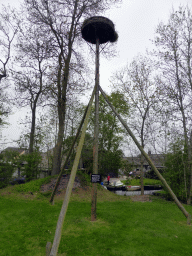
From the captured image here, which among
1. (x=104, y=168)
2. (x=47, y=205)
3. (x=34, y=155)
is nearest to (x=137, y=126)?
→ (x=104, y=168)

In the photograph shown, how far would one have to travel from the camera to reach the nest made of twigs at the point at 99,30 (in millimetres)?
6531

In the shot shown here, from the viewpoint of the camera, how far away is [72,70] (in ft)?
44.1

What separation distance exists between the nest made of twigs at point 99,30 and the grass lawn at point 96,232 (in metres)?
7.13

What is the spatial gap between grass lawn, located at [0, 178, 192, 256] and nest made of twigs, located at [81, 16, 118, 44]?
7.13 metres

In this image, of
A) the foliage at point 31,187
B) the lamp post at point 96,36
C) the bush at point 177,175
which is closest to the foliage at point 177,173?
the bush at point 177,175

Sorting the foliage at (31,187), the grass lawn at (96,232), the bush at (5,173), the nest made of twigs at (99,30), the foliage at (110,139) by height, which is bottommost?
the grass lawn at (96,232)

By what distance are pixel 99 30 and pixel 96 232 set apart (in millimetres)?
7283

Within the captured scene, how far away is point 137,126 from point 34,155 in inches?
346

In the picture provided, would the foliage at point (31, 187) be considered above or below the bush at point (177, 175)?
below

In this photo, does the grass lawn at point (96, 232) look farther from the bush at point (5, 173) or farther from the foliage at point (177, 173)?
the bush at point (5, 173)

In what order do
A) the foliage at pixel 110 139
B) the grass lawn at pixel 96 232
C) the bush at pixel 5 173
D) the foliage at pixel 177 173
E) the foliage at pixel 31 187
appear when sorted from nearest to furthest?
the grass lawn at pixel 96 232 → the foliage at pixel 31 187 → the foliage at pixel 177 173 → the bush at pixel 5 173 → the foliage at pixel 110 139

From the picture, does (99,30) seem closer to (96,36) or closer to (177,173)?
(96,36)

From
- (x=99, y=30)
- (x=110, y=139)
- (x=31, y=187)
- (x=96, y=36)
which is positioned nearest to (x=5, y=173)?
(x=31, y=187)

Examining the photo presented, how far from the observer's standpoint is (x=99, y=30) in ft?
23.4
